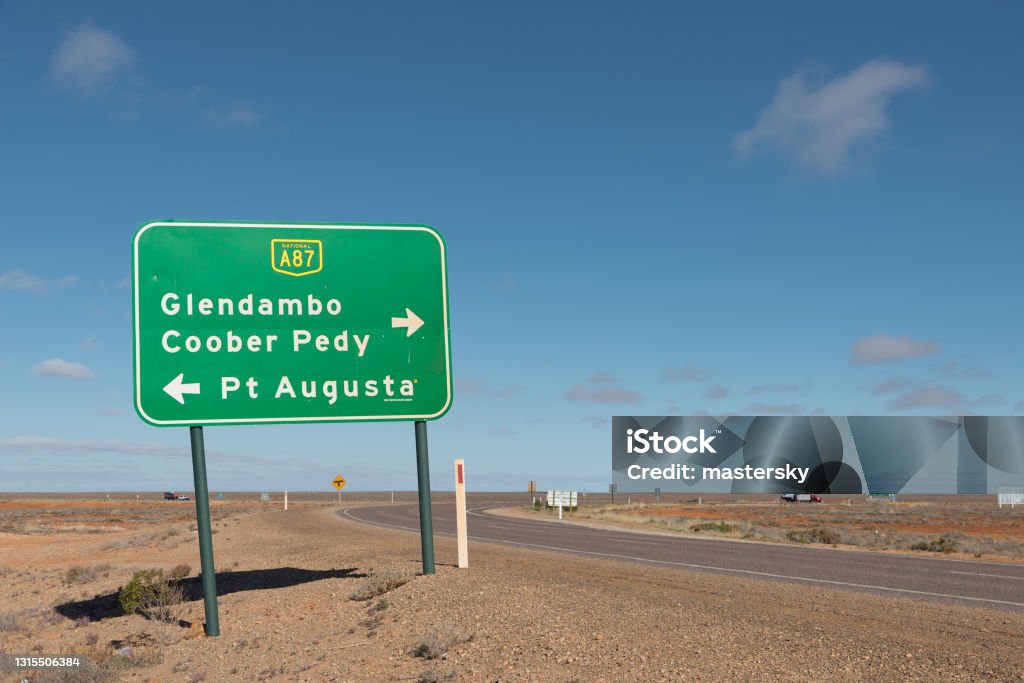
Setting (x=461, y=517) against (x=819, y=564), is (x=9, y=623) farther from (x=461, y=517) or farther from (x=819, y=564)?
(x=819, y=564)

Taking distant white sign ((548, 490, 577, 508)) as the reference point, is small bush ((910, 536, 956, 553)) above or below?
above

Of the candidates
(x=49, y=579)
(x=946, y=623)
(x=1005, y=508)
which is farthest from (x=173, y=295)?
(x=1005, y=508)

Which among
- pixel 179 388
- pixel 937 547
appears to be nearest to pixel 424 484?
pixel 179 388

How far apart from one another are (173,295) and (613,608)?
7979 millimetres

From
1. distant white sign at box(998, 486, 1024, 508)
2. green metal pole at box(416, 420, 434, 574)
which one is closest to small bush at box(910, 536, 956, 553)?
green metal pole at box(416, 420, 434, 574)

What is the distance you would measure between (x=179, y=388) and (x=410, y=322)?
371cm

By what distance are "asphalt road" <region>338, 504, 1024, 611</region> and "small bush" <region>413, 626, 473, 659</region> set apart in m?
9.88

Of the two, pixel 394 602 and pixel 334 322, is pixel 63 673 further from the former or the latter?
pixel 334 322

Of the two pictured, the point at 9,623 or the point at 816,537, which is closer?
the point at 9,623

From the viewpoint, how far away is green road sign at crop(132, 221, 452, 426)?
13.4 m

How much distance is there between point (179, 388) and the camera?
13305 mm

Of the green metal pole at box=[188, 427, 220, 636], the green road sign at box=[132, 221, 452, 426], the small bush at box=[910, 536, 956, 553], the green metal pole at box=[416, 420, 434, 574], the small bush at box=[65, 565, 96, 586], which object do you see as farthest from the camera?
the small bush at box=[910, 536, 956, 553]

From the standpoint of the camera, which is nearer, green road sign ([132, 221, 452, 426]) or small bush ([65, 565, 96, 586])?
green road sign ([132, 221, 452, 426])

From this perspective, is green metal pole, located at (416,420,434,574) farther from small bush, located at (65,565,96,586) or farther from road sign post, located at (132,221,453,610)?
small bush, located at (65,565,96,586)
